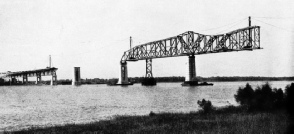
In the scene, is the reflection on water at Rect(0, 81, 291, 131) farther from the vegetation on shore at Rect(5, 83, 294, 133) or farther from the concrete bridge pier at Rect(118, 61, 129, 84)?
the concrete bridge pier at Rect(118, 61, 129, 84)

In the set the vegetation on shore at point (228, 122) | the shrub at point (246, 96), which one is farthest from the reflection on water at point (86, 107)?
the vegetation on shore at point (228, 122)

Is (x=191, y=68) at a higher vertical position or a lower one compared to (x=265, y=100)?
higher

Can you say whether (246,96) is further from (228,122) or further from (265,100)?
(228,122)

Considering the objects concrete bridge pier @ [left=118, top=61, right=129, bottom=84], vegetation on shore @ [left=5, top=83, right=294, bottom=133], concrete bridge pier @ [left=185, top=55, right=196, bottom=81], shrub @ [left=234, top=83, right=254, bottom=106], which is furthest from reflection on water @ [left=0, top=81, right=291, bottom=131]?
concrete bridge pier @ [left=118, top=61, right=129, bottom=84]

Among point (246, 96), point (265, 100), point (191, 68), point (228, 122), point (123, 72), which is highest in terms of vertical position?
point (191, 68)

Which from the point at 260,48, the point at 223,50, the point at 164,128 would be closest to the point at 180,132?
the point at 164,128

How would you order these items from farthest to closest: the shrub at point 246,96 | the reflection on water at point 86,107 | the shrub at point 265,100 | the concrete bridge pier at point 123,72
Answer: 1. the concrete bridge pier at point 123,72
2. the reflection on water at point 86,107
3. the shrub at point 246,96
4. the shrub at point 265,100

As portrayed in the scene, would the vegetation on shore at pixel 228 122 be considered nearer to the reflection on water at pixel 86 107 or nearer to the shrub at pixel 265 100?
the shrub at pixel 265 100

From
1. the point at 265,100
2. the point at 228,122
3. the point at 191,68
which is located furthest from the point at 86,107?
the point at 191,68

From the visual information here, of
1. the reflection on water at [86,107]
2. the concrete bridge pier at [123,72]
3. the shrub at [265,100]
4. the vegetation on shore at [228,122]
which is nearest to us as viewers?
the vegetation on shore at [228,122]
